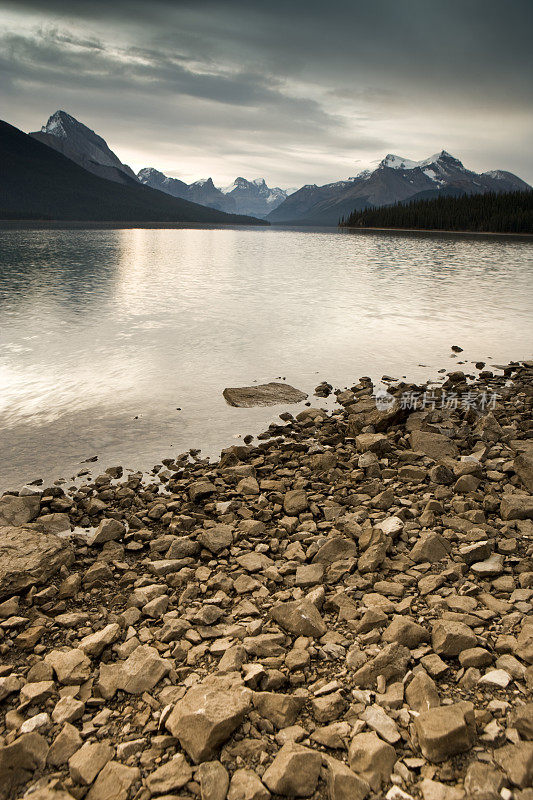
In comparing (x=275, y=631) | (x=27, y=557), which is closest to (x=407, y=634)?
(x=275, y=631)

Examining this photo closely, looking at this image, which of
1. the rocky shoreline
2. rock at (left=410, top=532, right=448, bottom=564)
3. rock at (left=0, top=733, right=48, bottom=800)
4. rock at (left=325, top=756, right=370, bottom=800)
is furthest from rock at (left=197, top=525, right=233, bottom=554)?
rock at (left=325, top=756, right=370, bottom=800)

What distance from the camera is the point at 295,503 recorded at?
27.5 feet

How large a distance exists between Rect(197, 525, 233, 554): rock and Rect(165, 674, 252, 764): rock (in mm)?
2794

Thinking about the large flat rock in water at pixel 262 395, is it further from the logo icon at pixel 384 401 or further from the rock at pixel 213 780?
the rock at pixel 213 780

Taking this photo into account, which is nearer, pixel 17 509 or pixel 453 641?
pixel 453 641

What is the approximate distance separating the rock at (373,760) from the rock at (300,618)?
1515mm

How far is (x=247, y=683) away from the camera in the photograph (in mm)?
4730

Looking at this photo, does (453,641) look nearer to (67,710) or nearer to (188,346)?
(67,710)

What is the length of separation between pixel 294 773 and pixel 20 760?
7.38 ft

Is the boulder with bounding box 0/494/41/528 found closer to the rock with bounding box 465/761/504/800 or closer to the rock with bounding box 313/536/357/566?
the rock with bounding box 313/536/357/566

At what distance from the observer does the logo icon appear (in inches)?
503

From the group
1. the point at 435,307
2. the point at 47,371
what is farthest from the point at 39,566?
the point at 435,307

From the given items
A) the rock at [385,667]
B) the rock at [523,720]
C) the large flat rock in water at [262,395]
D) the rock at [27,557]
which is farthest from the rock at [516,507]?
the large flat rock in water at [262,395]

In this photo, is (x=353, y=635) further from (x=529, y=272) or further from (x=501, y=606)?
(x=529, y=272)
